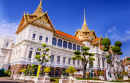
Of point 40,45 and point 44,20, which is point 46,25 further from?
point 40,45

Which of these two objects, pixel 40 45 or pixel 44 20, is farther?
pixel 44 20

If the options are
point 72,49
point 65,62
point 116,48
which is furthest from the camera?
point 72,49

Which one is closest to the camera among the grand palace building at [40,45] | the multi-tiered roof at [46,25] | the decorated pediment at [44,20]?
the grand palace building at [40,45]

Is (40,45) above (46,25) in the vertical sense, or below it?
below

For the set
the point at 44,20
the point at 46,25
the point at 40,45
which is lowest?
the point at 40,45

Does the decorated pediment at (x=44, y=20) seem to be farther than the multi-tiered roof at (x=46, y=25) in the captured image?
Yes

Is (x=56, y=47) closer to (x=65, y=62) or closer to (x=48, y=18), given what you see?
(x=65, y=62)

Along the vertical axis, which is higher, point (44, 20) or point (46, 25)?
point (44, 20)

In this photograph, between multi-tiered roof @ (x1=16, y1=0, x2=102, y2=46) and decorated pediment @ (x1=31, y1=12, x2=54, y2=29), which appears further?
decorated pediment @ (x1=31, y1=12, x2=54, y2=29)

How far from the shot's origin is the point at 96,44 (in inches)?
1510

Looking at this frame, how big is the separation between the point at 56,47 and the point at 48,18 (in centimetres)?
822

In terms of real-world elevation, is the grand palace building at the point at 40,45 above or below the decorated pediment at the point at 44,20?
below

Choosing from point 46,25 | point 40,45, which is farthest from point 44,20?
point 40,45

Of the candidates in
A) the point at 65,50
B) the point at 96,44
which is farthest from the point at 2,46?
the point at 96,44
